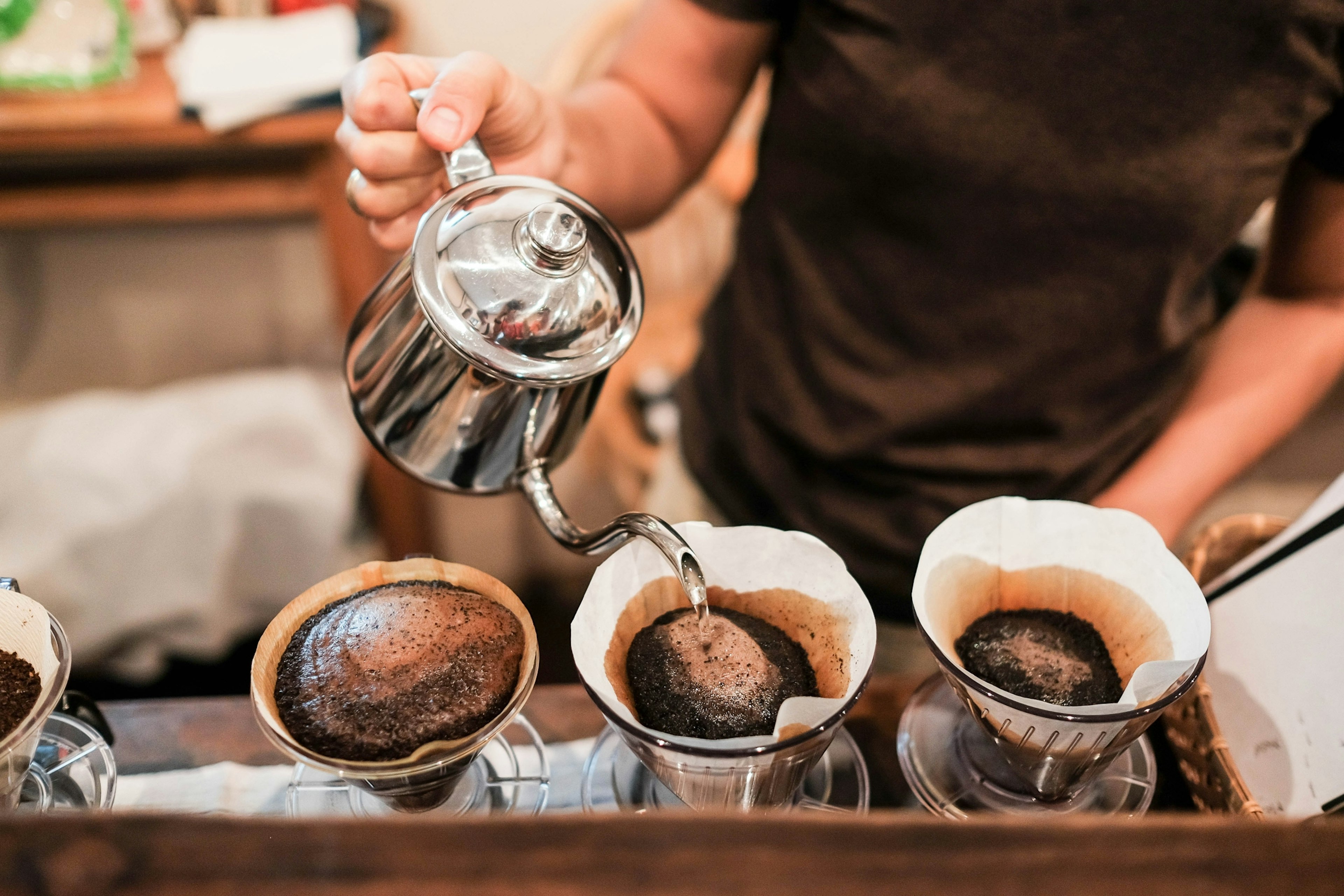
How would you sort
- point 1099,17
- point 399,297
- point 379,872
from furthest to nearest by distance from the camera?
point 1099,17 → point 399,297 → point 379,872

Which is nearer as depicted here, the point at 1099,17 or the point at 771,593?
the point at 771,593

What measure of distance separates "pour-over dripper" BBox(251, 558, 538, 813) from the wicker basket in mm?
417

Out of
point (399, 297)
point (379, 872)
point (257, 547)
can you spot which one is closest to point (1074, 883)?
point (379, 872)

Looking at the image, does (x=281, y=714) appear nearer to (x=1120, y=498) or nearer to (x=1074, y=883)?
(x=1074, y=883)

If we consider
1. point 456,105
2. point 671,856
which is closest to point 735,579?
point 671,856

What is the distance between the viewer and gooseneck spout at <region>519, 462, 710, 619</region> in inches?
20.0

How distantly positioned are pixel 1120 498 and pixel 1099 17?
493 millimetres

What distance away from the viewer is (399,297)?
0.60 metres

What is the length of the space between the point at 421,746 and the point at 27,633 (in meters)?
0.24

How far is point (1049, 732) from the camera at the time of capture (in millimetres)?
493

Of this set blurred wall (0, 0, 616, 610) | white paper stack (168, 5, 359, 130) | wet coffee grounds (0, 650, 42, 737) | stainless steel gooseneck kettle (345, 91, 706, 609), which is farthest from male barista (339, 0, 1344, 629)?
blurred wall (0, 0, 616, 610)

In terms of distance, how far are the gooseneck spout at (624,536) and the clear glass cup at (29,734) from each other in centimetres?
28

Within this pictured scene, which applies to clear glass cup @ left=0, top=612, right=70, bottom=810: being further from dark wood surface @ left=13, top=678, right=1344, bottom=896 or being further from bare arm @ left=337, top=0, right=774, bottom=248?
bare arm @ left=337, top=0, right=774, bottom=248

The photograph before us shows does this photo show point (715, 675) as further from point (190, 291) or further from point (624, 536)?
point (190, 291)
